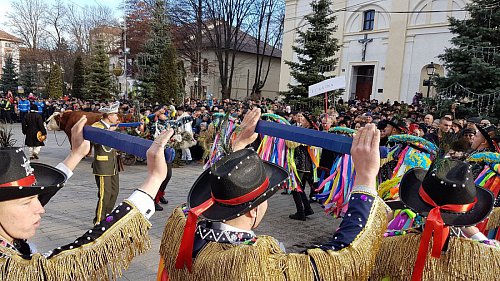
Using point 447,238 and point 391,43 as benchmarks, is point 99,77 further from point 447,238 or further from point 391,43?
point 447,238

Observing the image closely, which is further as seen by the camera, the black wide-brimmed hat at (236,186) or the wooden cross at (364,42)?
the wooden cross at (364,42)

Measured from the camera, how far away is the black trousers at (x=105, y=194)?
18.2 feet

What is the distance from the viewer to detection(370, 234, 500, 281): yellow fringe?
2.01m

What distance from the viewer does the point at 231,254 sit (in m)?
1.64

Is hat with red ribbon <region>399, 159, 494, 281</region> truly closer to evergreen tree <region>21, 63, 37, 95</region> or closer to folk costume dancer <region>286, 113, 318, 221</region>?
folk costume dancer <region>286, 113, 318, 221</region>

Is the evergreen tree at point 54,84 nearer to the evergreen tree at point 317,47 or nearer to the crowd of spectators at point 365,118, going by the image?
the crowd of spectators at point 365,118

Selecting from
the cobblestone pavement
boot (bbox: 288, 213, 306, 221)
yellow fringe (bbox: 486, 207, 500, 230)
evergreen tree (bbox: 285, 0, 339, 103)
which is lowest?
the cobblestone pavement

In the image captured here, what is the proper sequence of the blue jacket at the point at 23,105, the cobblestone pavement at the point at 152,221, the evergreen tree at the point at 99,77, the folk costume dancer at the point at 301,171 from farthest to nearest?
1. the evergreen tree at the point at 99,77
2. the blue jacket at the point at 23,105
3. the folk costume dancer at the point at 301,171
4. the cobblestone pavement at the point at 152,221

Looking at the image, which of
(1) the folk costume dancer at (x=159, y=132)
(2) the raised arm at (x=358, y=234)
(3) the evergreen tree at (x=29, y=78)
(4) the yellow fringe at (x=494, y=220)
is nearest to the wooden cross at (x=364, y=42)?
(1) the folk costume dancer at (x=159, y=132)

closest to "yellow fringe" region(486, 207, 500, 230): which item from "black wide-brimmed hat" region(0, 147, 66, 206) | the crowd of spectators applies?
the crowd of spectators

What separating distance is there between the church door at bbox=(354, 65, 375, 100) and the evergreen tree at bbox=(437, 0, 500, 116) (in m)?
14.0

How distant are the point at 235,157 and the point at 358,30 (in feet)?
92.9

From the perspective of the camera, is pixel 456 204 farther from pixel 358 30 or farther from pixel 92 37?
pixel 92 37

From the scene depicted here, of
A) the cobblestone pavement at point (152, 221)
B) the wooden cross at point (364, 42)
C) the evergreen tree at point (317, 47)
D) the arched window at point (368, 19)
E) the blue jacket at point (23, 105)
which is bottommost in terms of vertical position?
the cobblestone pavement at point (152, 221)
